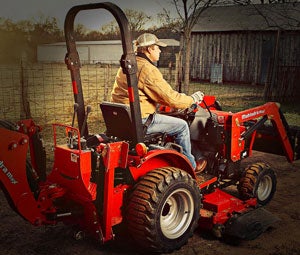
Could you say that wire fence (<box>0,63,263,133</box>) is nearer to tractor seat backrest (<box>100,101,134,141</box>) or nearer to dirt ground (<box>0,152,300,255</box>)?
dirt ground (<box>0,152,300,255</box>)

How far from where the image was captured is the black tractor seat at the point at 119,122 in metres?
3.79

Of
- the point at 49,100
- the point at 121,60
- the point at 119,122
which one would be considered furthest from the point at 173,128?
the point at 49,100

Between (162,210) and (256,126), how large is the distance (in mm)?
2024

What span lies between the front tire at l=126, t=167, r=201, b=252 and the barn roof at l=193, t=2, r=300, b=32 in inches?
682

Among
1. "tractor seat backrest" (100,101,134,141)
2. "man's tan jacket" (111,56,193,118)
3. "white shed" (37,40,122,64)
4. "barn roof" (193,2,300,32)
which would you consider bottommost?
"white shed" (37,40,122,64)

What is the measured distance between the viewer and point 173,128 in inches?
168

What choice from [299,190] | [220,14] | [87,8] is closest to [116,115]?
[87,8]

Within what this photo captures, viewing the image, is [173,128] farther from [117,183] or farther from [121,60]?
[121,60]

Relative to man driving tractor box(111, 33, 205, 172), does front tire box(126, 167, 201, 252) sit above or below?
below

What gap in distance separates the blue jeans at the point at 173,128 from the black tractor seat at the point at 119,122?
0.32 ft

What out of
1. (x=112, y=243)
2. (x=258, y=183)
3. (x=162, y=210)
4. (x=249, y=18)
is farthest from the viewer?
(x=249, y=18)

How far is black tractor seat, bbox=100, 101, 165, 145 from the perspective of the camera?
3791 millimetres

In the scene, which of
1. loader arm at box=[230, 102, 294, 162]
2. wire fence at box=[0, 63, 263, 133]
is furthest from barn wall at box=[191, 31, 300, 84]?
loader arm at box=[230, 102, 294, 162]

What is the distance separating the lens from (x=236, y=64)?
20.8 meters
